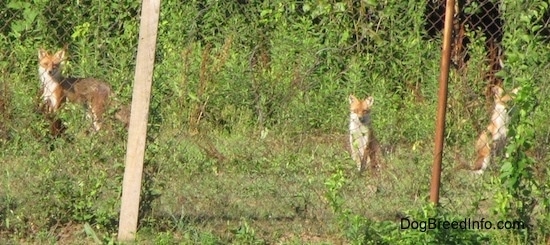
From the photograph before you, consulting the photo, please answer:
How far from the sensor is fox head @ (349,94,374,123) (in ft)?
35.5

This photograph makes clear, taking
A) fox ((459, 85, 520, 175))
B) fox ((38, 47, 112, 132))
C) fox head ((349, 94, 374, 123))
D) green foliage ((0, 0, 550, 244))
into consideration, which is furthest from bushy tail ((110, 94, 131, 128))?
fox head ((349, 94, 374, 123))

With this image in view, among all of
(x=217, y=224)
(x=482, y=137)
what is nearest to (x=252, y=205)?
(x=217, y=224)

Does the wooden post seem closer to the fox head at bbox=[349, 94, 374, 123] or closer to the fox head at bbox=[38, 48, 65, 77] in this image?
the fox head at bbox=[349, 94, 374, 123]

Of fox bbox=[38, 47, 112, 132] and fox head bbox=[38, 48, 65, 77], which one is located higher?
fox head bbox=[38, 48, 65, 77]

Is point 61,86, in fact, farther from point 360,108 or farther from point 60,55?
point 360,108

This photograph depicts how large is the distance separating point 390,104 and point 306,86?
88 cm

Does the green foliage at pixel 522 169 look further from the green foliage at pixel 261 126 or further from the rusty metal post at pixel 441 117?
the rusty metal post at pixel 441 117

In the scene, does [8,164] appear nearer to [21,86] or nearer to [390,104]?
[21,86]

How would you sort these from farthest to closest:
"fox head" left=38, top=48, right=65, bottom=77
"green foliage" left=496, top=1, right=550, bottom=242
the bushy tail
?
"fox head" left=38, top=48, right=65, bottom=77
the bushy tail
"green foliage" left=496, top=1, right=550, bottom=242

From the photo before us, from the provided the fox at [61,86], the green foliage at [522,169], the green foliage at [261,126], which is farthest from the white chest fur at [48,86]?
the green foliage at [522,169]

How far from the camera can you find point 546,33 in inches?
534

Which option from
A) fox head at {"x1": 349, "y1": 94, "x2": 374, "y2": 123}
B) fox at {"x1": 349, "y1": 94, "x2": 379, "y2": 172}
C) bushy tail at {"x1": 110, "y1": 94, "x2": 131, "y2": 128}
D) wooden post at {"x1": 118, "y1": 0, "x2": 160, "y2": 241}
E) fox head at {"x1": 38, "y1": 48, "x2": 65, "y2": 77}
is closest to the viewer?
wooden post at {"x1": 118, "y1": 0, "x2": 160, "y2": 241}

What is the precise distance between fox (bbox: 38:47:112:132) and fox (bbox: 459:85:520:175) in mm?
3120

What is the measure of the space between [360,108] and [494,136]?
1.66 m
